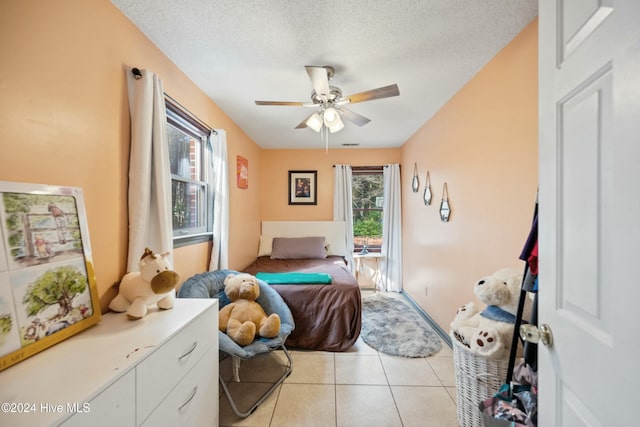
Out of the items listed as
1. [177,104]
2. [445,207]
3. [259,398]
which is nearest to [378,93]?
[445,207]

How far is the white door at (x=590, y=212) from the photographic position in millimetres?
485

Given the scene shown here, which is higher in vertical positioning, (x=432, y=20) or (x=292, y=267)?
(x=432, y=20)

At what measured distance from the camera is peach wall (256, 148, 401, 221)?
4.20 m

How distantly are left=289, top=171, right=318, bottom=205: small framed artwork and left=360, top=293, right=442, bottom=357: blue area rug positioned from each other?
1971mm

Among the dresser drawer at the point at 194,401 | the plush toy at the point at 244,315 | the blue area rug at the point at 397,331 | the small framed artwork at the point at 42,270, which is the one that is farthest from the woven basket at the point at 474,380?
the small framed artwork at the point at 42,270

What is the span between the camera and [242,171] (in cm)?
323

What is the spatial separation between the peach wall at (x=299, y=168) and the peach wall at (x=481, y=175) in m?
1.32

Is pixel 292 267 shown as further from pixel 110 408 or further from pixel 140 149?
pixel 110 408

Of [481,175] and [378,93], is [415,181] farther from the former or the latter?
[378,93]

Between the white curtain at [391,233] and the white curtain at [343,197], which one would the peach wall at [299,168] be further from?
the white curtain at [391,233]

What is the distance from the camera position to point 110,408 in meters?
0.71

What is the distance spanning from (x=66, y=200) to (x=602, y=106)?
178 cm

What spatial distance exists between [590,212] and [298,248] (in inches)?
130

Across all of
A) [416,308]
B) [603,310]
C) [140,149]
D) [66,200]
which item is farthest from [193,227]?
[416,308]
